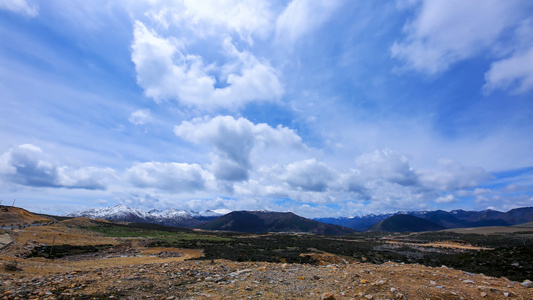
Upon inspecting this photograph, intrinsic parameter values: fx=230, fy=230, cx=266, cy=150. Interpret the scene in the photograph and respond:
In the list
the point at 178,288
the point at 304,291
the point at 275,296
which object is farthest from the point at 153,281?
the point at 304,291

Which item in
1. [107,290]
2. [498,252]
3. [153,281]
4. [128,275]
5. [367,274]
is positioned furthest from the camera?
[498,252]

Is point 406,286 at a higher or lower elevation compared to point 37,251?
higher

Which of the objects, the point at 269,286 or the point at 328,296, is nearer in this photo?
the point at 328,296

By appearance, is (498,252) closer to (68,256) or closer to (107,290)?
(107,290)

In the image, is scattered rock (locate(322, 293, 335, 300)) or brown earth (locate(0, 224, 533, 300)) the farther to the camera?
brown earth (locate(0, 224, 533, 300))

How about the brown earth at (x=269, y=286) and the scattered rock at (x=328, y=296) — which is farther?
the brown earth at (x=269, y=286)

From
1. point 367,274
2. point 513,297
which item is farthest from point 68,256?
point 513,297

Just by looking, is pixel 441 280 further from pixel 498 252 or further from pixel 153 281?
pixel 498 252

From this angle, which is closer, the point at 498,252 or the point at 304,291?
the point at 304,291

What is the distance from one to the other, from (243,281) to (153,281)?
4159mm

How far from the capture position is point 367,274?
9.77 meters

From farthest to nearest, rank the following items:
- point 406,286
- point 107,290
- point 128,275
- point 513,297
Result: 1. point 128,275
2. point 107,290
3. point 406,286
4. point 513,297

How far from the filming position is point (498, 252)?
23.1 metres

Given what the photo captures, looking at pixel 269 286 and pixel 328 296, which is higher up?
pixel 328 296
